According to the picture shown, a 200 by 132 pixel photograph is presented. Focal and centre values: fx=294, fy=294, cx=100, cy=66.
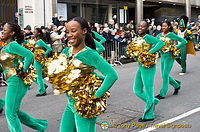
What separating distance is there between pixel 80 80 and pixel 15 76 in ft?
5.28

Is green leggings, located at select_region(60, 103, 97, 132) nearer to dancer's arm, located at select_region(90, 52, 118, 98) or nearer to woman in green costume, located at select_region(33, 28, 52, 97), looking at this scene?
dancer's arm, located at select_region(90, 52, 118, 98)

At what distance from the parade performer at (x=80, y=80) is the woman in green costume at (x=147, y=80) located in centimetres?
236

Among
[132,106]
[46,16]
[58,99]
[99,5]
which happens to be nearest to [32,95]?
[58,99]

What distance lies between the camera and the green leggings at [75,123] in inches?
120

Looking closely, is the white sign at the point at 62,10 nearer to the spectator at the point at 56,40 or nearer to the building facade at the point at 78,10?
the building facade at the point at 78,10

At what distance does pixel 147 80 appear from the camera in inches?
212

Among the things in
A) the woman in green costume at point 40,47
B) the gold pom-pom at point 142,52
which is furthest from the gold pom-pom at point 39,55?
the gold pom-pom at point 142,52

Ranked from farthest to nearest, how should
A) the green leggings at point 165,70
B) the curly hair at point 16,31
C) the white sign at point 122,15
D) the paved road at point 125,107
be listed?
the white sign at point 122,15 → the green leggings at point 165,70 → the paved road at point 125,107 → the curly hair at point 16,31

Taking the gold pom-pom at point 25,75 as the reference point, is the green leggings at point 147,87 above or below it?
below

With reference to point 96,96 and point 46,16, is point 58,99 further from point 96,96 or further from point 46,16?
point 46,16

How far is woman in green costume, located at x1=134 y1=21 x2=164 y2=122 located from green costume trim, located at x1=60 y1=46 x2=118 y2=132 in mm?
2432

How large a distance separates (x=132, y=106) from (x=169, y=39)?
1.97 metres

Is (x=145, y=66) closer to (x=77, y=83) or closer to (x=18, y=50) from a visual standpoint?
(x=18, y=50)

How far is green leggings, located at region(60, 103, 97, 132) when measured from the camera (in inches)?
120
